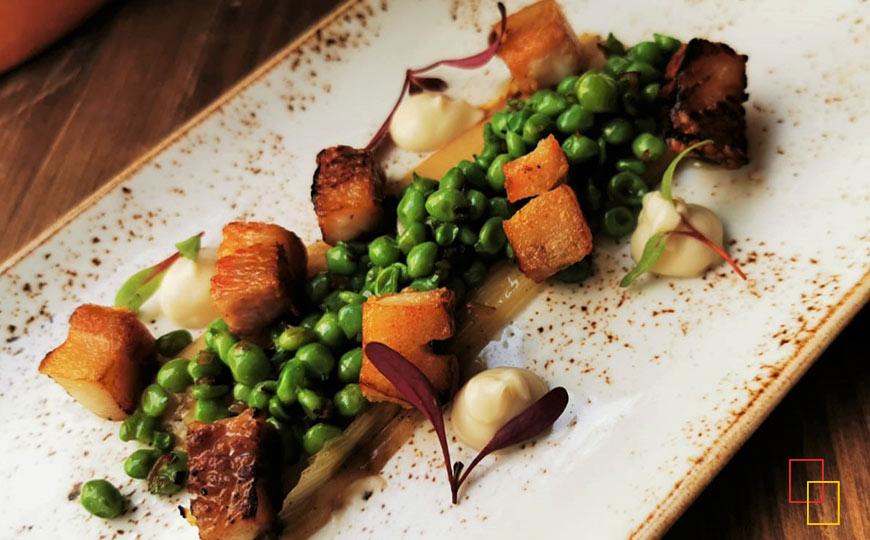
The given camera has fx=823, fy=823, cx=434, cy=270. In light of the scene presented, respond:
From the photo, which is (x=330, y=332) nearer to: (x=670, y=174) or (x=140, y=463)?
(x=140, y=463)

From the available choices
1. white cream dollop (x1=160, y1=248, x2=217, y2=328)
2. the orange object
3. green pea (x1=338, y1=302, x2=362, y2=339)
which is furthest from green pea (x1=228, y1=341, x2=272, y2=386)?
the orange object

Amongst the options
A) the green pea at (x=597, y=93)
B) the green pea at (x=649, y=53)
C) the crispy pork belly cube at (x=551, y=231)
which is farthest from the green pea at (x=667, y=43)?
the crispy pork belly cube at (x=551, y=231)

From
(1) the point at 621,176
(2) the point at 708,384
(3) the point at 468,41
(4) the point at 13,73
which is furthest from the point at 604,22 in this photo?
(4) the point at 13,73

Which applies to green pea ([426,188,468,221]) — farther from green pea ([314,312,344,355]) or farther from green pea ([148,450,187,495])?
green pea ([148,450,187,495])

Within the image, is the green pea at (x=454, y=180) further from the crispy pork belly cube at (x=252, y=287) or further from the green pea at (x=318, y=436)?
the green pea at (x=318, y=436)

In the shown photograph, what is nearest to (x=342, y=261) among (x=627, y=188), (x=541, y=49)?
(x=627, y=188)
